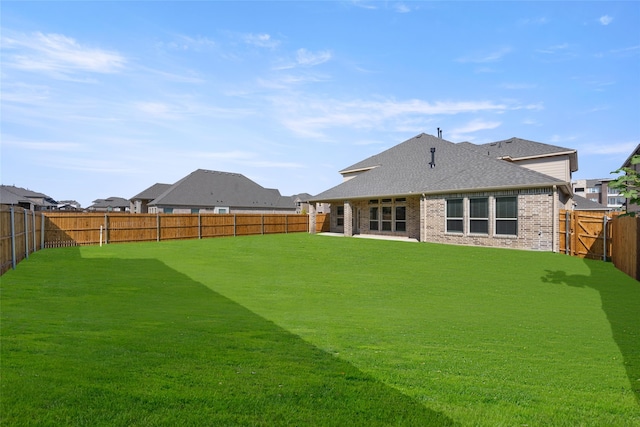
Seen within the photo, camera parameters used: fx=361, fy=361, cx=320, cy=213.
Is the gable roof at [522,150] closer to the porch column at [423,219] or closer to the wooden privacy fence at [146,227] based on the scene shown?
the porch column at [423,219]

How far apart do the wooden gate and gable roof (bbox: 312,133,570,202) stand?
1.94 m

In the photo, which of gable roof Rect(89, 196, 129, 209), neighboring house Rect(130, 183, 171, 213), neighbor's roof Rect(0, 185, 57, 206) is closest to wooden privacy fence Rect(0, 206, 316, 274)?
neighbor's roof Rect(0, 185, 57, 206)

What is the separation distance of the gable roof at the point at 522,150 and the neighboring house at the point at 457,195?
74 mm

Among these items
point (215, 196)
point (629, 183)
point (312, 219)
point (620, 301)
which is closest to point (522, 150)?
point (312, 219)

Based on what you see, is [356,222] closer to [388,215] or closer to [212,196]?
[388,215]

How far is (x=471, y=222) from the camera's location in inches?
856

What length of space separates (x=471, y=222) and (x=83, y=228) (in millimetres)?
24650

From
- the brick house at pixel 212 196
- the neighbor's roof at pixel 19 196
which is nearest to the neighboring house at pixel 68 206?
the neighbor's roof at pixel 19 196

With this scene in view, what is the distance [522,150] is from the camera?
30938mm

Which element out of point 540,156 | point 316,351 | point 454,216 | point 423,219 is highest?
point 540,156

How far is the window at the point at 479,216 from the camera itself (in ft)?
69.4

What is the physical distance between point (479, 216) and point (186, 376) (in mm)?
20742

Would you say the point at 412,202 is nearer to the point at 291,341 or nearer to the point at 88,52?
the point at 88,52

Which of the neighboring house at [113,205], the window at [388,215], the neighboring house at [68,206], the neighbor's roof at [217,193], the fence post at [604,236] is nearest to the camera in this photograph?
the fence post at [604,236]
